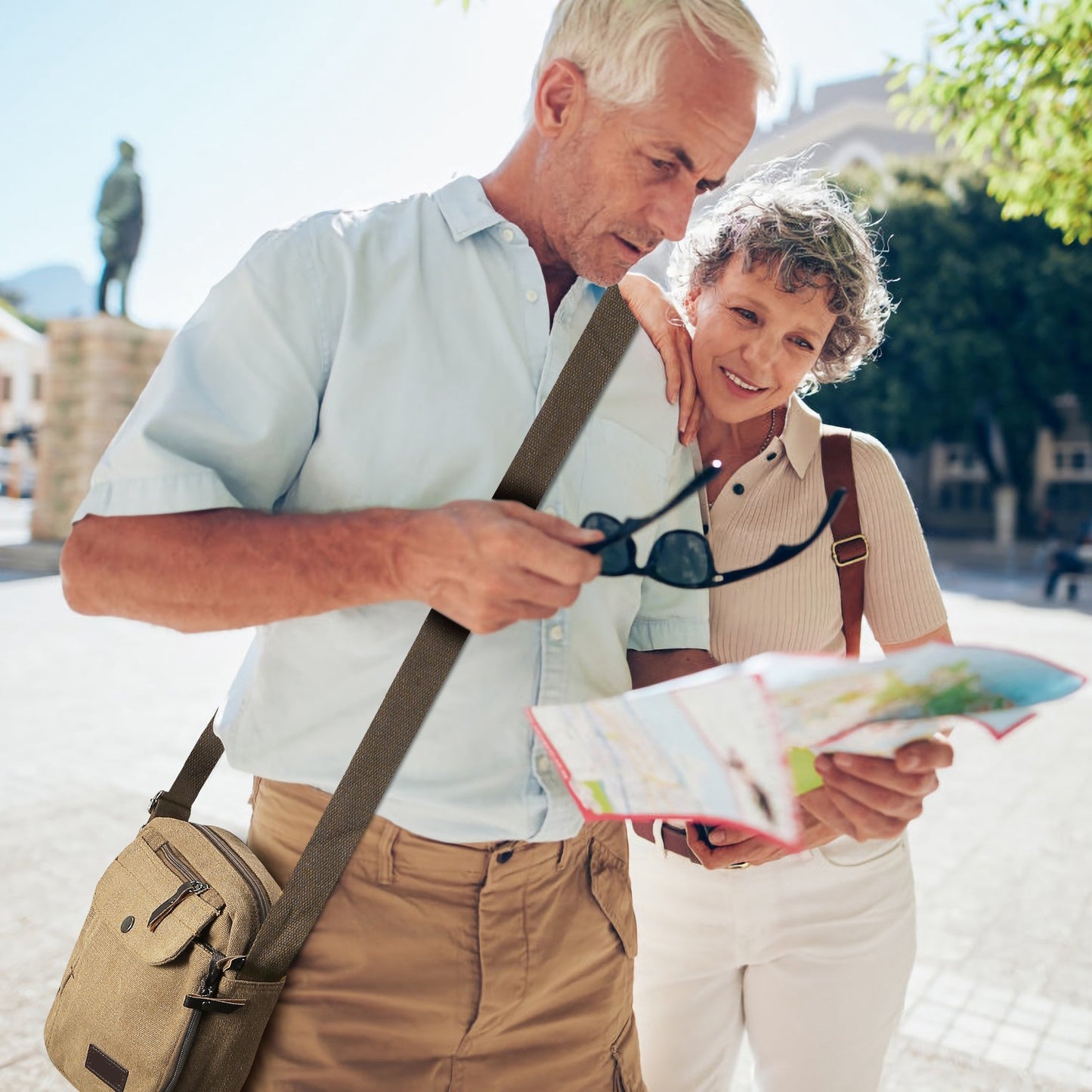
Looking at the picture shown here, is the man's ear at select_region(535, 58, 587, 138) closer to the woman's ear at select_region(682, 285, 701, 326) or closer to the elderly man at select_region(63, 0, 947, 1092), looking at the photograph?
the elderly man at select_region(63, 0, 947, 1092)

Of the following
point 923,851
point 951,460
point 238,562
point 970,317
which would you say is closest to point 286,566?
point 238,562

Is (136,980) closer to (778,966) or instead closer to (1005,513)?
(778,966)

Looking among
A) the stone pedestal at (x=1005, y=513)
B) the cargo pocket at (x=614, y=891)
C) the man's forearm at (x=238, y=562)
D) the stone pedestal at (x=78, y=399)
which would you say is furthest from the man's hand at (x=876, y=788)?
the stone pedestal at (x=1005, y=513)

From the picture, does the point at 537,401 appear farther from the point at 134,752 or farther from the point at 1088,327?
the point at 1088,327

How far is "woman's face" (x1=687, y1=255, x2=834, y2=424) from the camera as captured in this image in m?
2.07

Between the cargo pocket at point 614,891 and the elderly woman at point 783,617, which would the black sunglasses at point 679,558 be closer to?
the cargo pocket at point 614,891

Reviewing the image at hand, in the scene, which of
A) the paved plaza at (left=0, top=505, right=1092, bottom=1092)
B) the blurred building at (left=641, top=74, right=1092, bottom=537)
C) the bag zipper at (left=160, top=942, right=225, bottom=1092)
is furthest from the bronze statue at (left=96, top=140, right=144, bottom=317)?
the blurred building at (left=641, top=74, right=1092, bottom=537)

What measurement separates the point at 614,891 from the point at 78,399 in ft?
60.0

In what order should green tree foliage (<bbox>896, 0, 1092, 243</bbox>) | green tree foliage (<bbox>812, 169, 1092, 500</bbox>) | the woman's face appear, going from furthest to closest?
green tree foliage (<bbox>812, 169, 1092, 500</bbox>), green tree foliage (<bbox>896, 0, 1092, 243</bbox>), the woman's face

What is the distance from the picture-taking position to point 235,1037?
1395 mm

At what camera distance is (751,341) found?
2.09 meters

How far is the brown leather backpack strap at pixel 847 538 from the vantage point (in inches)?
86.0

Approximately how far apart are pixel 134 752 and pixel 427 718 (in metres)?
5.70

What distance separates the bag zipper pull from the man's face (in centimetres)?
100
